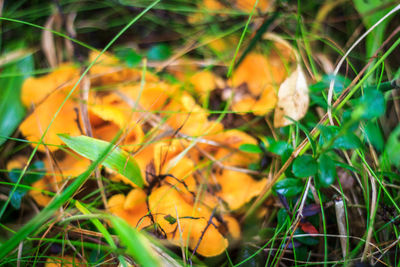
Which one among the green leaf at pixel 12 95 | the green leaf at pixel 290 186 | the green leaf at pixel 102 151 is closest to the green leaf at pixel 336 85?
the green leaf at pixel 290 186

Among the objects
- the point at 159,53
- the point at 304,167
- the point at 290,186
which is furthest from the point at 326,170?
the point at 159,53

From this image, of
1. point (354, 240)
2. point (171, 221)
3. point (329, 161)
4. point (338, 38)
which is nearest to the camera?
point (329, 161)

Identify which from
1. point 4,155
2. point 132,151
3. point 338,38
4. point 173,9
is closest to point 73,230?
point 132,151

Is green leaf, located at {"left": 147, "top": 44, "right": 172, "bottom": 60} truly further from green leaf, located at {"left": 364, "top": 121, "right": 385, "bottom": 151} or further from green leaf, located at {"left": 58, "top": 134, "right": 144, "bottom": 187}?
green leaf, located at {"left": 364, "top": 121, "right": 385, "bottom": 151}

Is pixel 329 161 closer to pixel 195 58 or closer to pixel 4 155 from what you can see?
→ pixel 195 58

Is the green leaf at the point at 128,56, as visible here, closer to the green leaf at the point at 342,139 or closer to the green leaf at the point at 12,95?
the green leaf at the point at 12,95

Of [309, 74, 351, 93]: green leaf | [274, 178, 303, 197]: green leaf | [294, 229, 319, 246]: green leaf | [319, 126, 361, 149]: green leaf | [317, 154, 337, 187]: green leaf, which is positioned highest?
[309, 74, 351, 93]: green leaf

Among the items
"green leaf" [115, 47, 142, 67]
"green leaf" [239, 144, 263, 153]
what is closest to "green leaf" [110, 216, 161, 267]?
"green leaf" [239, 144, 263, 153]
